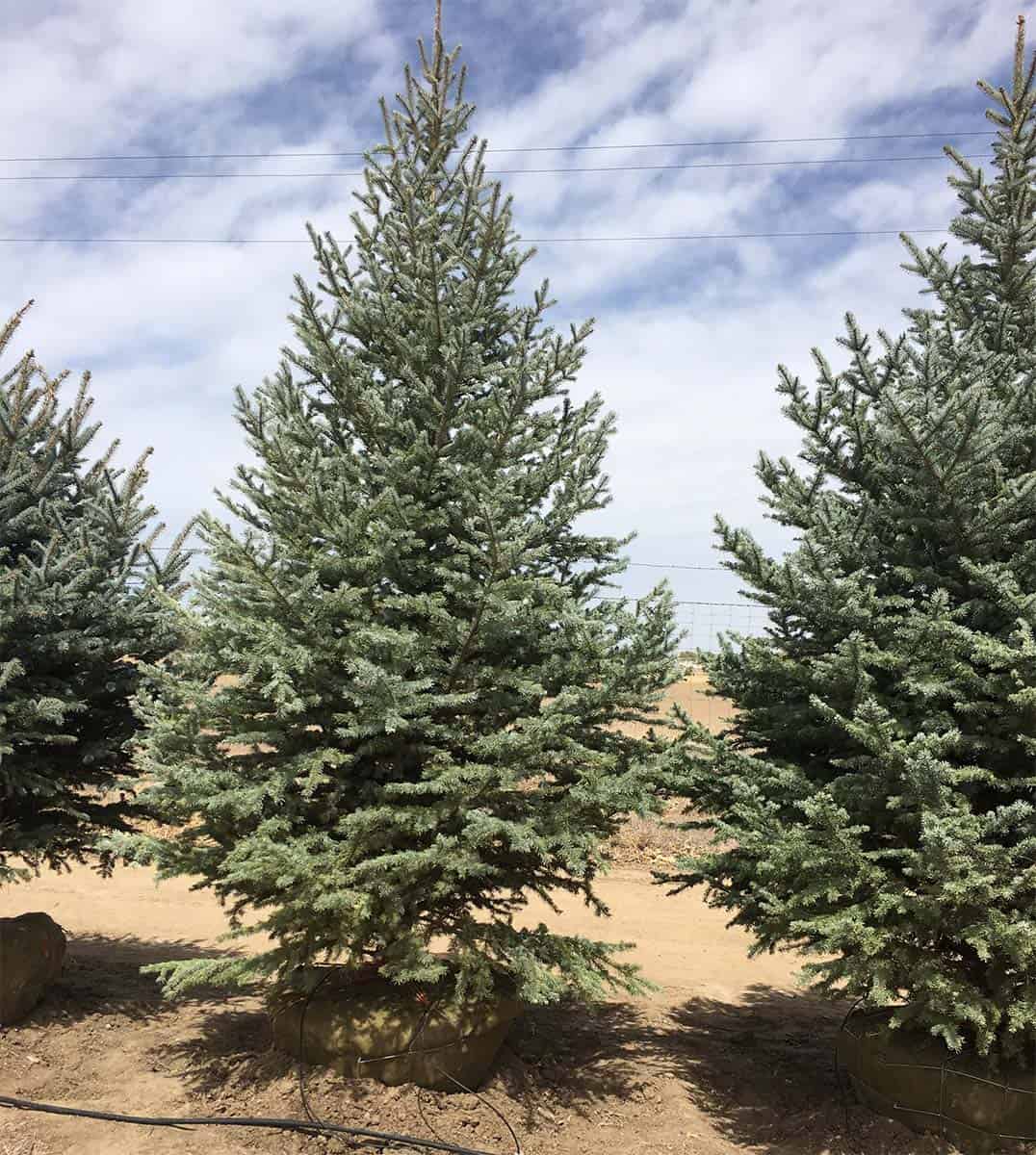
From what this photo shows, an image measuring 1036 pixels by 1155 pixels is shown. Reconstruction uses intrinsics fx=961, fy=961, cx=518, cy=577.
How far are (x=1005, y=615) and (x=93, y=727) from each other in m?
6.79

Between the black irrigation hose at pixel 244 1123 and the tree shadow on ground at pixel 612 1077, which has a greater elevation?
the tree shadow on ground at pixel 612 1077

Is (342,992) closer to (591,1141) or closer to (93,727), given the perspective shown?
(591,1141)

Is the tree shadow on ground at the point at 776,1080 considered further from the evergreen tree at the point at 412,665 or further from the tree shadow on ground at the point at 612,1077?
the evergreen tree at the point at 412,665

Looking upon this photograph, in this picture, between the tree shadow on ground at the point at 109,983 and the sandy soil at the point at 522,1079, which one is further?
the tree shadow on ground at the point at 109,983

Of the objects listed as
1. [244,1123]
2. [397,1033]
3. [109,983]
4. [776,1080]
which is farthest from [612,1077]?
[109,983]

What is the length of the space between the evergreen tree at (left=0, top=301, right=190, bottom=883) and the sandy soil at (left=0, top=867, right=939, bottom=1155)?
55.9 inches

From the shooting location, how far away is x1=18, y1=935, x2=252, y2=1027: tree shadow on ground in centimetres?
787

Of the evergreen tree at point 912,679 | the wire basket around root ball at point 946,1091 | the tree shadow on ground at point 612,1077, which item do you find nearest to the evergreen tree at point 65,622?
the tree shadow on ground at point 612,1077

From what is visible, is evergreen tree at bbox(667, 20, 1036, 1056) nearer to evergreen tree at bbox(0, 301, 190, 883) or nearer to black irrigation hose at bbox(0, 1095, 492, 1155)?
black irrigation hose at bbox(0, 1095, 492, 1155)

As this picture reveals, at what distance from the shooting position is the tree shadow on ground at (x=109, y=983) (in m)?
7.87

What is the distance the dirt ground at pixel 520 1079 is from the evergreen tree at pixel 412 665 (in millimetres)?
855

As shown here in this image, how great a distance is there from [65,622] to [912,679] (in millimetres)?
5982

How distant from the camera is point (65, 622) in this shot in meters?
7.24

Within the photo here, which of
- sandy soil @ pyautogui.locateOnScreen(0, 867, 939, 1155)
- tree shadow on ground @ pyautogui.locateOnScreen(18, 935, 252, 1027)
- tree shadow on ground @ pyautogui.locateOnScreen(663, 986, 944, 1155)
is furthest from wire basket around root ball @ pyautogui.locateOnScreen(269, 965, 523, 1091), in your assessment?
tree shadow on ground @ pyautogui.locateOnScreen(18, 935, 252, 1027)
